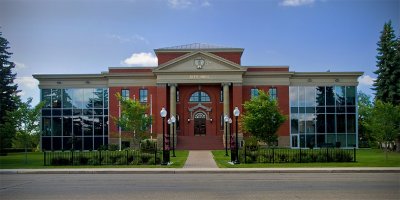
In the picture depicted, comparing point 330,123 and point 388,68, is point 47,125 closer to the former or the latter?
point 330,123

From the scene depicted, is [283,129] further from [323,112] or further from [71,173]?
[71,173]

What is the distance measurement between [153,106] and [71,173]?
1447 inches

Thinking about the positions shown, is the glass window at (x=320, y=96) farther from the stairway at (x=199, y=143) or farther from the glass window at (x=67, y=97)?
the glass window at (x=67, y=97)

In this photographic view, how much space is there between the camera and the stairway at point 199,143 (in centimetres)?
5653

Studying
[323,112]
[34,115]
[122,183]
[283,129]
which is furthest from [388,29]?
[122,183]

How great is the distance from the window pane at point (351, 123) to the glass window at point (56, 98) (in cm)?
3916

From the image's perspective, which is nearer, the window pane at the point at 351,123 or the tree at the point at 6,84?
the tree at the point at 6,84

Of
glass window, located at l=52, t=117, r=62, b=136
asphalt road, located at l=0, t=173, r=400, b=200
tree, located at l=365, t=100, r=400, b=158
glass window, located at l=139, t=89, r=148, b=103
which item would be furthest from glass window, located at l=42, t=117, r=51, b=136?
asphalt road, located at l=0, t=173, r=400, b=200

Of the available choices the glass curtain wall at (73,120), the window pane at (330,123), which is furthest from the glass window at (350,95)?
the glass curtain wall at (73,120)

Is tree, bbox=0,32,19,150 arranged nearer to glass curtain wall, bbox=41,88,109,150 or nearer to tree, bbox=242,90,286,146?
glass curtain wall, bbox=41,88,109,150

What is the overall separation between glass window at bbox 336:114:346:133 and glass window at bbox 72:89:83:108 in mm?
34779

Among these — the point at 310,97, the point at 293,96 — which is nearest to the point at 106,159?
the point at 293,96

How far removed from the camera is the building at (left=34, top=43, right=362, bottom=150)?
198 feet

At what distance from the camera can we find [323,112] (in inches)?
2379
